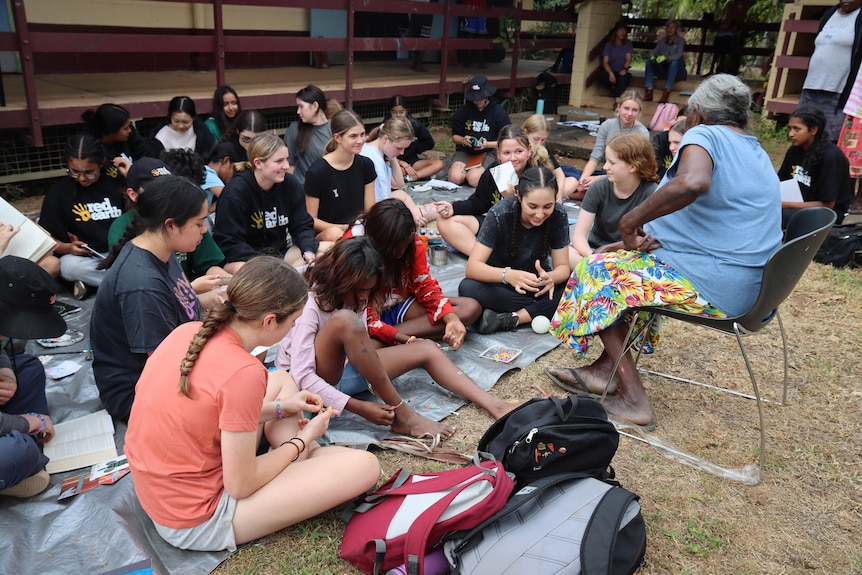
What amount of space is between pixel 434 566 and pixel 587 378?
61.2 inches

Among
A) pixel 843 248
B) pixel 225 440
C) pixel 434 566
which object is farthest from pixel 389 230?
pixel 843 248

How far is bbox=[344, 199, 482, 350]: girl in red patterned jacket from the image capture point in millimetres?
3270

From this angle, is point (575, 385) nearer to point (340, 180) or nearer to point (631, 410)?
point (631, 410)

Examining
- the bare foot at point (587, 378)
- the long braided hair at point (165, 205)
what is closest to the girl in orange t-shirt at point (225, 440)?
the long braided hair at point (165, 205)

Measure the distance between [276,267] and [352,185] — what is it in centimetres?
298

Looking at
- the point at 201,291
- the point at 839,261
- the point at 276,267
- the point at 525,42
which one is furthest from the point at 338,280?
the point at 525,42

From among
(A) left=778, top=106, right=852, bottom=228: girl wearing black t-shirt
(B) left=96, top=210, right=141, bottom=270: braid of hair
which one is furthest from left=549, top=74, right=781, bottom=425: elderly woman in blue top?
(A) left=778, top=106, right=852, bottom=228: girl wearing black t-shirt

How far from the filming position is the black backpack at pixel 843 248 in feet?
17.3

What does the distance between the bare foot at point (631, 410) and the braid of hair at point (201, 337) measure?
6.53 feet

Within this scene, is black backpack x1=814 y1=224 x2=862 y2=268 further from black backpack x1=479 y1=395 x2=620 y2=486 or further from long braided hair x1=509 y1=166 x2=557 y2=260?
black backpack x1=479 y1=395 x2=620 y2=486

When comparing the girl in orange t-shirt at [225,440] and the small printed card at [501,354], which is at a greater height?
the girl in orange t-shirt at [225,440]

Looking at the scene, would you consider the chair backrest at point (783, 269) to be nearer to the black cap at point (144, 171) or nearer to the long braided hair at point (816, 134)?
the long braided hair at point (816, 134)

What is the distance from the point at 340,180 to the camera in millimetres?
4961

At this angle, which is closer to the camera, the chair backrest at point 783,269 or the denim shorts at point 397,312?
the chair backrest at point 783,269
